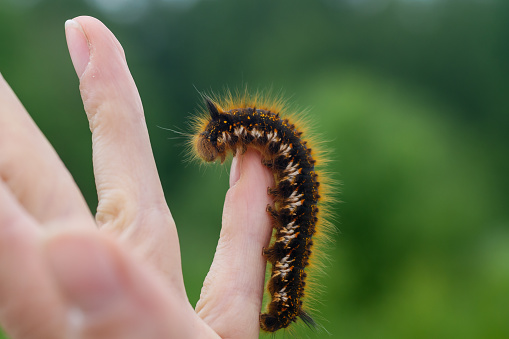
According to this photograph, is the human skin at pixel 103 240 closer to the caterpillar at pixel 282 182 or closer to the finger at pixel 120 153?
the finger at pixel 120 153

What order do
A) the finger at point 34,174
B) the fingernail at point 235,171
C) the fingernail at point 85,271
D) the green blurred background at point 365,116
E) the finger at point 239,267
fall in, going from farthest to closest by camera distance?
the green blurred background at point 365,116
the fingernail at point 235,171
the finger at point 239,267
the finger at point 34,174
the fingernail at point 85,271

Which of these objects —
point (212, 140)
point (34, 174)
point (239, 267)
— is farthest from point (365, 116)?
point (34, 174)

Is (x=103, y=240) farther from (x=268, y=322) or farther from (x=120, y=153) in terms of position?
(x=268, y=322)

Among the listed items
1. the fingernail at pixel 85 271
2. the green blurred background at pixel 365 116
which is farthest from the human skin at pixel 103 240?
the green blurred background at pixel 365 116

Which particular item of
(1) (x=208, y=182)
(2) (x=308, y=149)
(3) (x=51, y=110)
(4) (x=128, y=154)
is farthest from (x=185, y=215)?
(4) (x=128, y=154)

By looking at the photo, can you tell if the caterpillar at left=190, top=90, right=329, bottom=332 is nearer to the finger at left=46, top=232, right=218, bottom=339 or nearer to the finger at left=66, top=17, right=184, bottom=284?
the finger at left=66, top=17, right=184, bottom=284
